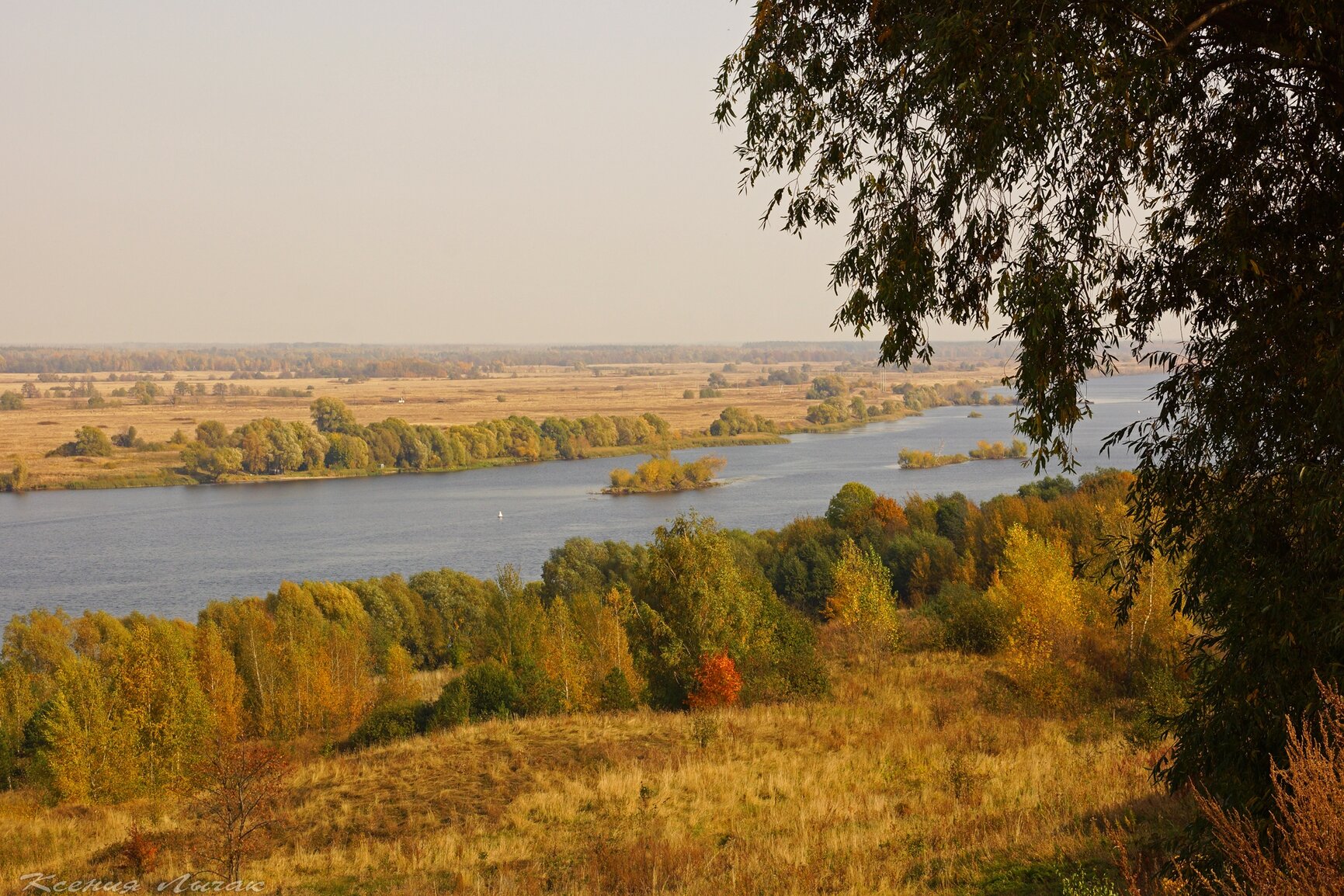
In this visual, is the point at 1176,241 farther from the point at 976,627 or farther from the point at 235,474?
the point at 235,474

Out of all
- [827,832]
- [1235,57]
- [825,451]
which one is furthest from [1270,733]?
[825,451]

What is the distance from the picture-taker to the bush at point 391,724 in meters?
28.9

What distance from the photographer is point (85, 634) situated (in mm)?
52438

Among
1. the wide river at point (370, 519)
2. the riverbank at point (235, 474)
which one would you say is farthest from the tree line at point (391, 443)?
the wide river at point (370, 519)

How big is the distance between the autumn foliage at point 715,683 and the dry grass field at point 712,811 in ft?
5.88

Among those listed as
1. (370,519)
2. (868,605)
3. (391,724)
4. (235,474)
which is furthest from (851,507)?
(235,474)

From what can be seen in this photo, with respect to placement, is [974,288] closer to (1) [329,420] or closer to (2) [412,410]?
(1) [329,420]

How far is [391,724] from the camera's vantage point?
29.2 metres

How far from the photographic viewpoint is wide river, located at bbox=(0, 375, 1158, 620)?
68188mm

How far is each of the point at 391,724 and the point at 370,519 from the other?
209 feet

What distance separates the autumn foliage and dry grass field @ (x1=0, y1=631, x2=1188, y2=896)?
1792 millimetres

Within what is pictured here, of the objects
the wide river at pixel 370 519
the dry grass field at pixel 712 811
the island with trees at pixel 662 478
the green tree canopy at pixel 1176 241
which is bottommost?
the wide river at pixel 370 519

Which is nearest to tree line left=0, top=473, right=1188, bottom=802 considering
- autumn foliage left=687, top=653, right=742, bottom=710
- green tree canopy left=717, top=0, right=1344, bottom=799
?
autumn foliage left=687, top=653, right=742, bottom=710

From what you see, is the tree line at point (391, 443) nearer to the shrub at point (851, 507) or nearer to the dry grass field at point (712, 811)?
the shrub at point (851, 507)
